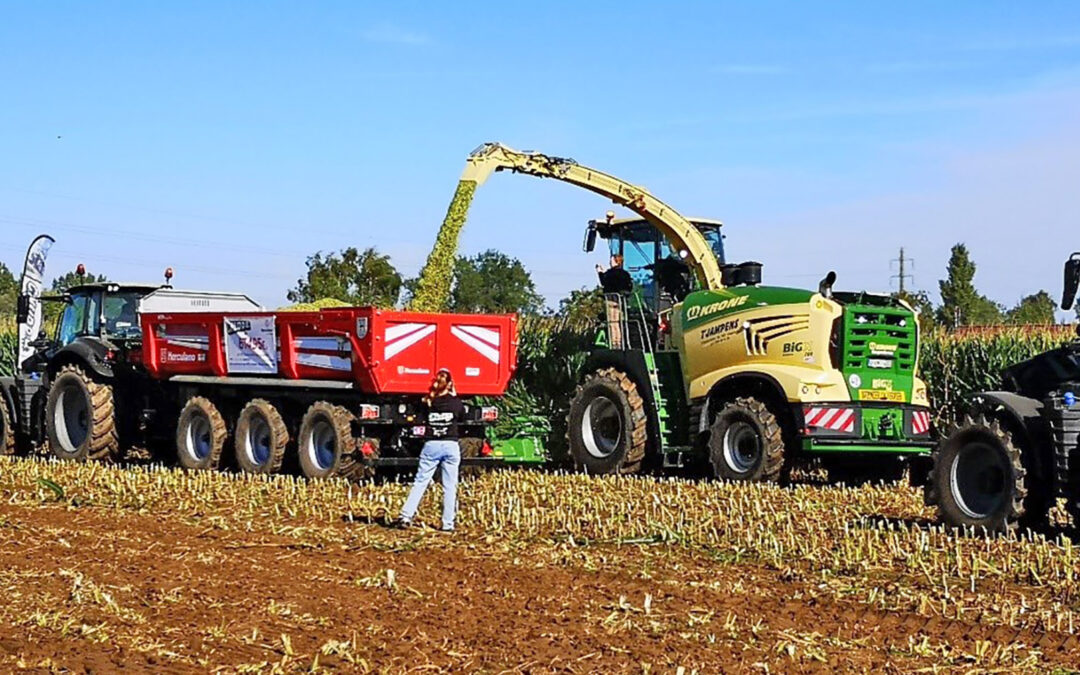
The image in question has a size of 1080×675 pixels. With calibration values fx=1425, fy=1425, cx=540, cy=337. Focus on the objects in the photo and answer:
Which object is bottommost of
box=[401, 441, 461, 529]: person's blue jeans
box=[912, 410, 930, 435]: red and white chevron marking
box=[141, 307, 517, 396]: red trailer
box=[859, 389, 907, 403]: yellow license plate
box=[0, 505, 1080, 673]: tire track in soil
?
box=[0, 505, 1080, 673]: tire track in soil

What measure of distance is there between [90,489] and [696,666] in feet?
31.9

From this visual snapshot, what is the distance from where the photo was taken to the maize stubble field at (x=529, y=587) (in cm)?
727

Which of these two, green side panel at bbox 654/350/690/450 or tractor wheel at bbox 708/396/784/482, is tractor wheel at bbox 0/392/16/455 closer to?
green side panel at bbox 654/350/690/450

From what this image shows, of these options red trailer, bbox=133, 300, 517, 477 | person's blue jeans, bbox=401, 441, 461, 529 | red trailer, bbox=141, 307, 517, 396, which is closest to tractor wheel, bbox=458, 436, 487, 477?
red trailer, bbox=133, 300, 517, 477

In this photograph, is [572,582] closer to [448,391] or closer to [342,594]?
[342,594]

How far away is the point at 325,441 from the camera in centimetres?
1585

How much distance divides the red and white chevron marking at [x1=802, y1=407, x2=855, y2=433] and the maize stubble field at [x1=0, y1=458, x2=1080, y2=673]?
44.3 inches

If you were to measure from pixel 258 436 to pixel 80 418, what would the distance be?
3750 millimetres

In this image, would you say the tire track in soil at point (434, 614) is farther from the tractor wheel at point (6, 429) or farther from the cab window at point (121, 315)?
the tractor wheel at point (6, 429)

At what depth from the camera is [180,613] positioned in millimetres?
8289

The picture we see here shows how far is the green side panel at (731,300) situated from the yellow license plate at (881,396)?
120cm

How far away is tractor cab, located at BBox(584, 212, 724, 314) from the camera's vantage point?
1800cm

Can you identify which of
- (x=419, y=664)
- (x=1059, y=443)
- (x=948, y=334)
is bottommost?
(x=419, y=664)

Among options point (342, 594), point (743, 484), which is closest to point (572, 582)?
point (342, 594)
